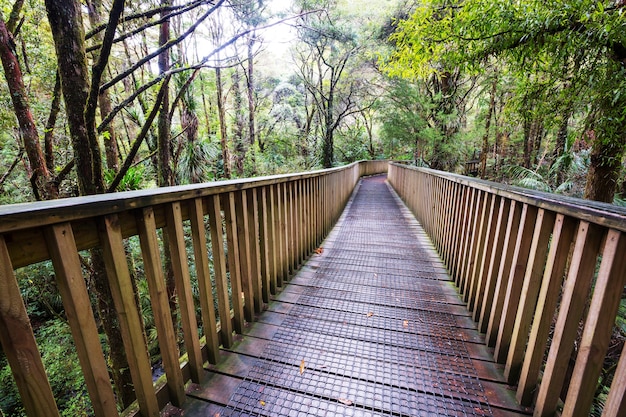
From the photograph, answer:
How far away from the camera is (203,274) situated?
1654 millimetres

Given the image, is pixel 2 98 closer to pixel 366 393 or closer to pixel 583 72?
pixel 366 393

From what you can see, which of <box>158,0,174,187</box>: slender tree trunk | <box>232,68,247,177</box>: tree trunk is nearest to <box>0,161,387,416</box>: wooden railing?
<box>158,0,174,187</box>: slender tree trunk

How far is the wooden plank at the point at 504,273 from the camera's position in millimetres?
1756

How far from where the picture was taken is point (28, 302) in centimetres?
756

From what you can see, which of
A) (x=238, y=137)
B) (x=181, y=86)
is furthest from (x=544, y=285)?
(x=238, y=137)

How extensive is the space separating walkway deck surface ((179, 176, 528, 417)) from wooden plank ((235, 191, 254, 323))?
0.17 metres

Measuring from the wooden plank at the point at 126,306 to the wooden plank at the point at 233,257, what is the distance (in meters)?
0.70

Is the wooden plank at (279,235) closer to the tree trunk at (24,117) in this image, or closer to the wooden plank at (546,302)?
the wooden plank at (546,302)

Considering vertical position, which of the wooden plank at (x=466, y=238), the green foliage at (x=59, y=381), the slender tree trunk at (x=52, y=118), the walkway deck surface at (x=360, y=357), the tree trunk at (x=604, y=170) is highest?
the slender tree trunk at (x=52, y=118)

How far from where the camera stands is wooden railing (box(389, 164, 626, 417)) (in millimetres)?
1071

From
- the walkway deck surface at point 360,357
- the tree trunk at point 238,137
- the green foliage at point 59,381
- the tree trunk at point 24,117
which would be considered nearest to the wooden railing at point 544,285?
the walkway deck surface at point 360,357

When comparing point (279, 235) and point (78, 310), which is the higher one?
point (78, 310)

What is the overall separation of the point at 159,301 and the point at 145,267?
0.19m

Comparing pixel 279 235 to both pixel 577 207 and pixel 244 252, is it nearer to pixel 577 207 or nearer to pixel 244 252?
pixel 244 252
